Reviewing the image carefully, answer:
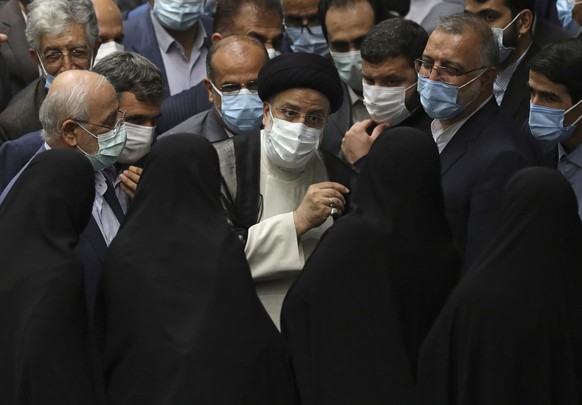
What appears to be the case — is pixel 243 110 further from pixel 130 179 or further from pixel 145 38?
pixel 145 38

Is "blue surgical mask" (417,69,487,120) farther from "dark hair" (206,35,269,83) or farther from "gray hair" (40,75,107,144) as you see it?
"gray hair" (40,75,107,144)

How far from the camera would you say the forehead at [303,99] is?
7465 millimetres

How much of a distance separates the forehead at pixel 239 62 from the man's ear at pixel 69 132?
1204 mm

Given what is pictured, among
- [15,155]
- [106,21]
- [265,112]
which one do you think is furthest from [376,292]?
[106,21]

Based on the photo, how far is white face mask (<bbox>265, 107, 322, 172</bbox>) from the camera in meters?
7.38

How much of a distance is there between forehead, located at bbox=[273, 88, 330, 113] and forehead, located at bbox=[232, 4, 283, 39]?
186 centimetres

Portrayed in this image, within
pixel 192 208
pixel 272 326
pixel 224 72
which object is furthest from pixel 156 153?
pixel 224 72

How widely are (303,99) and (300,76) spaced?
12cm

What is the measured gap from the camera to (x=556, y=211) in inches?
238

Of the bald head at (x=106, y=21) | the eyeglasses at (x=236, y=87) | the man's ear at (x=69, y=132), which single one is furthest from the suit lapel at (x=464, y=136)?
the bald head at (x=106, y=21)

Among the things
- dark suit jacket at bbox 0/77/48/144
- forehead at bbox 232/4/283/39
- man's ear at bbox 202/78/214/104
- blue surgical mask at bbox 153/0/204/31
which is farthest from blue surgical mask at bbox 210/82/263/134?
blue surgical mask at bbox 153/0/204/31

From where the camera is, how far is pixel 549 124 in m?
7.62

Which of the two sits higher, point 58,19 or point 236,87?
point 58,19

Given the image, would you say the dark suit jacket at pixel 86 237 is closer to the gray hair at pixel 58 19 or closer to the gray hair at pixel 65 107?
the gray hair at pixel 65 107
